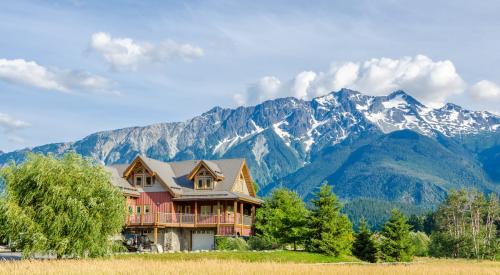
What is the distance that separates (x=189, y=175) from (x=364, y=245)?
16.7 m

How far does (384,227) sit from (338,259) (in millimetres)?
6372

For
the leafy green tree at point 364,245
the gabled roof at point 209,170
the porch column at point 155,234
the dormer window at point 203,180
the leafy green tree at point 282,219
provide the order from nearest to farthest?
1. the leafy green tree at point 282,219
2. the leafy green tree at point 364,245
3. the porch column at point 155,234
4. the gabled roof at point 209,170
5. the dormer window at point 203,180

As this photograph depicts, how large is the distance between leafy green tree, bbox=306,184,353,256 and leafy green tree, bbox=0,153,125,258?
723 inches

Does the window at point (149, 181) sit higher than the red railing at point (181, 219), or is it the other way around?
the window at point (149, 181)

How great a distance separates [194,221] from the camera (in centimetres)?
5738

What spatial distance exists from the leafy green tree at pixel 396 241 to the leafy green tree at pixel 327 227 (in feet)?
11.3

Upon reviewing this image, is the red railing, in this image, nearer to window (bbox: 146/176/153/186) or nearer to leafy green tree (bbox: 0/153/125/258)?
window (bbox: 146/176/153/186)

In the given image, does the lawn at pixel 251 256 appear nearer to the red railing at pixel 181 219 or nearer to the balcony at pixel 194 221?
the balcony at pixel 194 221

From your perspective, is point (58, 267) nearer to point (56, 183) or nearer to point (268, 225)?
point (56, 183)

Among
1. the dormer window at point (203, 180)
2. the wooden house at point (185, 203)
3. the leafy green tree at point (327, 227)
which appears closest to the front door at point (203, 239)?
the wooden house at point (185, 203)

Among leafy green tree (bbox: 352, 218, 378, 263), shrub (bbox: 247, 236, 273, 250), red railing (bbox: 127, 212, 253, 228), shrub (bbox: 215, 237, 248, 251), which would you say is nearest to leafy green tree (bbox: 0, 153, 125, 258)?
shrub (bbox: 215, 237, 248, 251)

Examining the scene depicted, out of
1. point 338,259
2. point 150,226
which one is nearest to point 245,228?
point 150,226

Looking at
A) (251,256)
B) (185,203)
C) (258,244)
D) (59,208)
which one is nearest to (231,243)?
(258,244)

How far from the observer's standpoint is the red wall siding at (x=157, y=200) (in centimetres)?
5769
